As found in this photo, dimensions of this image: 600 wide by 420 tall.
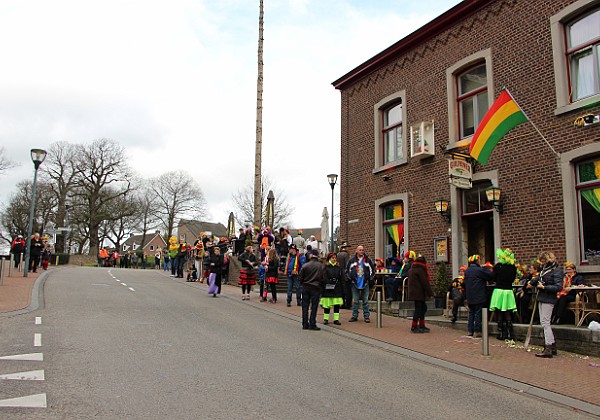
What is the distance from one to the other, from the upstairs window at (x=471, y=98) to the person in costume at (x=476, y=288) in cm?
517

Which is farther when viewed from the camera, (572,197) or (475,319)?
(572,197)

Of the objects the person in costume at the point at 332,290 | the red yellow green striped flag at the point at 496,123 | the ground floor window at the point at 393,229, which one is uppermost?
the red yellow green striped flag at the point at 496,123

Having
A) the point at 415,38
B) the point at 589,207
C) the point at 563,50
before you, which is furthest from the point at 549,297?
the point at 415,38

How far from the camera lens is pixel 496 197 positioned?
40.8 feet

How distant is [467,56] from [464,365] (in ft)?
30.7

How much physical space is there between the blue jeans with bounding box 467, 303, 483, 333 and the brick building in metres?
2.43

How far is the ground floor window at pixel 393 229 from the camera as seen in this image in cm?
1590

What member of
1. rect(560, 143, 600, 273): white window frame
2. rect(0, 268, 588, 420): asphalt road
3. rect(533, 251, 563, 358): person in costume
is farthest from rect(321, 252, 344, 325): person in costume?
rect(560, 143, 600, 273): white window frame

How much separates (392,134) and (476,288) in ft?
26.0

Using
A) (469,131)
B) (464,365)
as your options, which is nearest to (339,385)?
(464,365)

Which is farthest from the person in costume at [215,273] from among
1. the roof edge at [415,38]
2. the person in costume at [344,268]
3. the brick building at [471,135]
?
the roof edge at [415,38]

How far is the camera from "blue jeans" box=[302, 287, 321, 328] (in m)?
10.9

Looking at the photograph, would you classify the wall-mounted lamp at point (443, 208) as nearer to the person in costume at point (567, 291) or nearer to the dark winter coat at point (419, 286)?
the dark winter coat at point (419, 286)

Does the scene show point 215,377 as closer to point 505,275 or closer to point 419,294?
point 419,294
